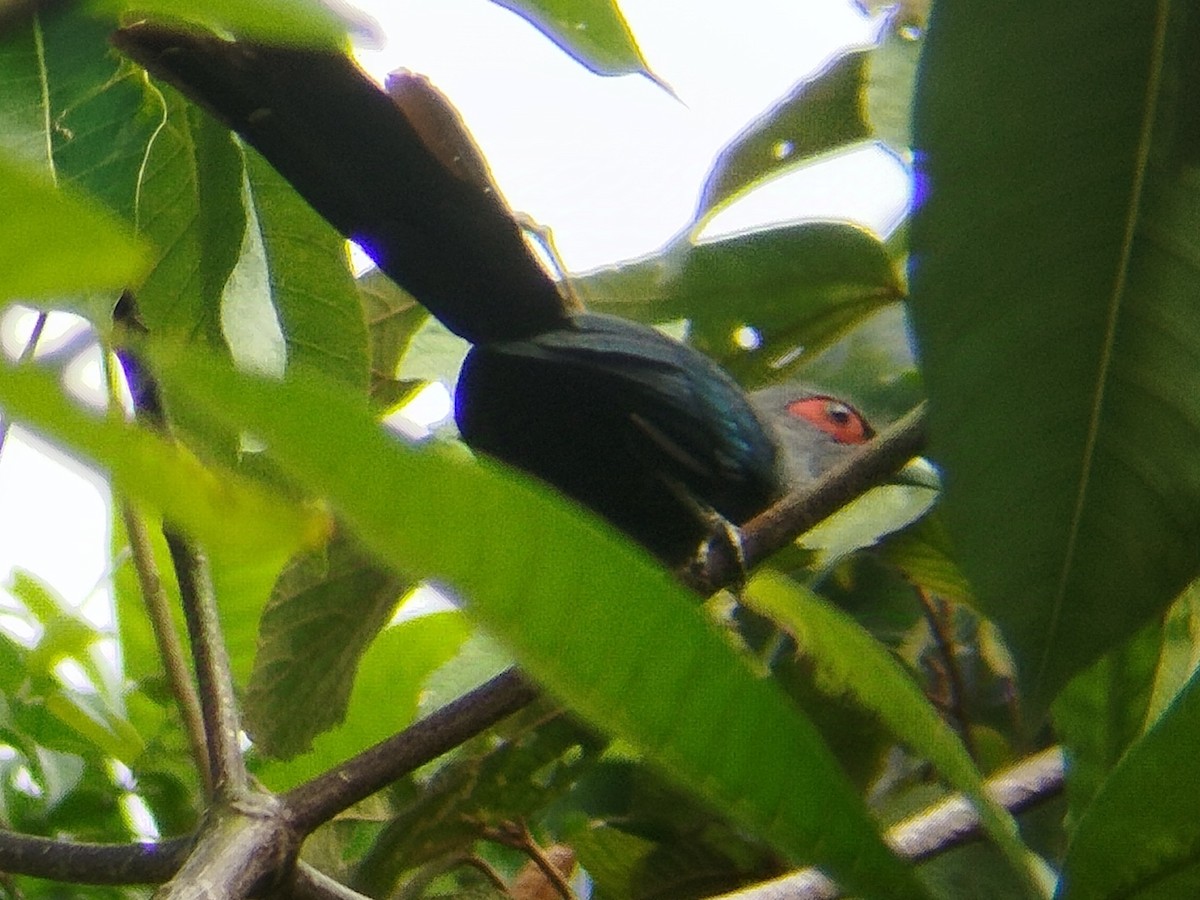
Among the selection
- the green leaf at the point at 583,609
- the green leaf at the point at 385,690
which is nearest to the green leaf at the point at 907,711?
the green leaf at the point at 583,609

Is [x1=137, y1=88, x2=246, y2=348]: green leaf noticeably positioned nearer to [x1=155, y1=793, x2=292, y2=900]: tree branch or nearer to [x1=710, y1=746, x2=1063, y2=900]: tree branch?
[x1=155, y1=793, x2=292, y2=900]: tree branch

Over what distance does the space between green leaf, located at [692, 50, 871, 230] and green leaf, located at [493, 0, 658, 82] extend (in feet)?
2.89

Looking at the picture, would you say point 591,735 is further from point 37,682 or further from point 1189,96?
point 1189,96

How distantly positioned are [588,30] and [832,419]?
1.27 m

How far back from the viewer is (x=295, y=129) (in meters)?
0.87

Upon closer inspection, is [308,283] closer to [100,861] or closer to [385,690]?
[100,861]

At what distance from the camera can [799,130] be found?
1403 mm

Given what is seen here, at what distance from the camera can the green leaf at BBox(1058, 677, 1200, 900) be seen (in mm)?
567

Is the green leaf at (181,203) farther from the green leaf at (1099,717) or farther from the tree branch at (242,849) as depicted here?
the green leaf at (1099,717)

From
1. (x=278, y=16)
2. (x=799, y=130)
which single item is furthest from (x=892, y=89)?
(x=278, y=16)

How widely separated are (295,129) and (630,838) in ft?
2.55

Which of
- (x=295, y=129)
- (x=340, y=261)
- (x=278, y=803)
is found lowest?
(x=278, y=803)

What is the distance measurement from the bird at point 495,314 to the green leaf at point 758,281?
0.26 ft

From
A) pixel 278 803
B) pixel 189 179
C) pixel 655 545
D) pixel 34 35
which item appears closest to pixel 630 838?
pixel 655 545
